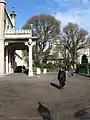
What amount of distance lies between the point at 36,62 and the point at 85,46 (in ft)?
67.3

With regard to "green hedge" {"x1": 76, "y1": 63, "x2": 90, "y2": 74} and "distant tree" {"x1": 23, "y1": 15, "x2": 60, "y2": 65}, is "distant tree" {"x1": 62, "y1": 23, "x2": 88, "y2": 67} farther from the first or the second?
"green hedge" {"x1": 76, "y1": 63, "x2": 90, "y2": 74}

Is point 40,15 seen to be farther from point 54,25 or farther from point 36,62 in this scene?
point 36,62

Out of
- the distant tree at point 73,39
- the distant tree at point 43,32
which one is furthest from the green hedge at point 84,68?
the distant tree at point 73,39

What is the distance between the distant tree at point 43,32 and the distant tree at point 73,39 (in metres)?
9.93

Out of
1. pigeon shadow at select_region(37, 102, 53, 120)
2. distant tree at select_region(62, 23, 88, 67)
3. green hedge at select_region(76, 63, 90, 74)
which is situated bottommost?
pigeon shadow at select_region(37, 102, 53, 120)

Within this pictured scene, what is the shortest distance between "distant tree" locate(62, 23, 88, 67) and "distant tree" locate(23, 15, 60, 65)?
9.93 m

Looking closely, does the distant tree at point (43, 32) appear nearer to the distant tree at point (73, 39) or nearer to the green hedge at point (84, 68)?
the distant tree at point (73, 39)

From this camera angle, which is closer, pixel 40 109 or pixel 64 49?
pixel 40 109

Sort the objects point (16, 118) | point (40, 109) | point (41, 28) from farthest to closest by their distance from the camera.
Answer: point (41, 28) → point (40, 109) → point (16, 118)

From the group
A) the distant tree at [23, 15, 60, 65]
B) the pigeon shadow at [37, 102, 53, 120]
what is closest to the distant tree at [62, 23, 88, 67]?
the distant tree at [23, 15, 60, 65]

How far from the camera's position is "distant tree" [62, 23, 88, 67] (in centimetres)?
7662

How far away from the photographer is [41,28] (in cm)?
6544

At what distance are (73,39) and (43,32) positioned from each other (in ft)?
53.5

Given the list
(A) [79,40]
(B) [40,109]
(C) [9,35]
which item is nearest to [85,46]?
(A) [79,40]
